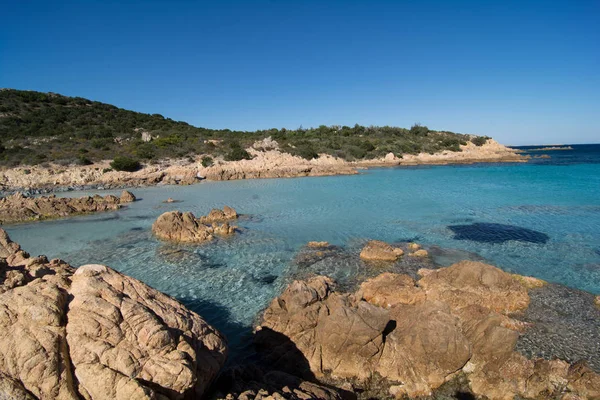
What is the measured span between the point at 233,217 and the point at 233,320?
35.4ft

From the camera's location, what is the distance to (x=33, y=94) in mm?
66562

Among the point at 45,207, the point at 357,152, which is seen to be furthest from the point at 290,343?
the point at 357,152

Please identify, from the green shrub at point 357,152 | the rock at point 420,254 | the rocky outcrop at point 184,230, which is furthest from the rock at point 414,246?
the green shrub at point 357,152

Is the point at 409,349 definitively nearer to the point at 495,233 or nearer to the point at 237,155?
the point at 495,233

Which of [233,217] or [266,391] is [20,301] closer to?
[266,391]

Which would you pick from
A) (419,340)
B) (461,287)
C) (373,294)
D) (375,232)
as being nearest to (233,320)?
(373,294)

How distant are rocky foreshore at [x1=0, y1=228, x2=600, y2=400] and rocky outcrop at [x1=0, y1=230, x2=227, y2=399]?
0.01 metres

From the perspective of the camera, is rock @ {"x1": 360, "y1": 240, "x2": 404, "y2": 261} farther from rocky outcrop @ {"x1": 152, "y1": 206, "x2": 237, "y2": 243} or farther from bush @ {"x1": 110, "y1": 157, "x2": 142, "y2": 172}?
bush @ {"x1": 110, "y1": 157, "x2": 142, "y2": 172}

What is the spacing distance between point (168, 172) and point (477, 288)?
3506cm

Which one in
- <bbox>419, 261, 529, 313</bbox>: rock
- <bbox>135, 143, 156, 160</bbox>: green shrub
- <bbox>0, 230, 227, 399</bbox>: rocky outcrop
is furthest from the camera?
<bbox>135, 143, 156, 160</bbox>: green shrub

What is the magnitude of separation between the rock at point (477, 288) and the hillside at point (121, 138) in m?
37.1

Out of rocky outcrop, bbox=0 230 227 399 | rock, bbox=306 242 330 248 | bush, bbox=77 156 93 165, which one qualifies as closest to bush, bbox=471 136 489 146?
rock, bbox=306 242 330 248

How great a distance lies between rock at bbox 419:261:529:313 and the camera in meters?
8.35

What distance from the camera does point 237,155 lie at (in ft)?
143
